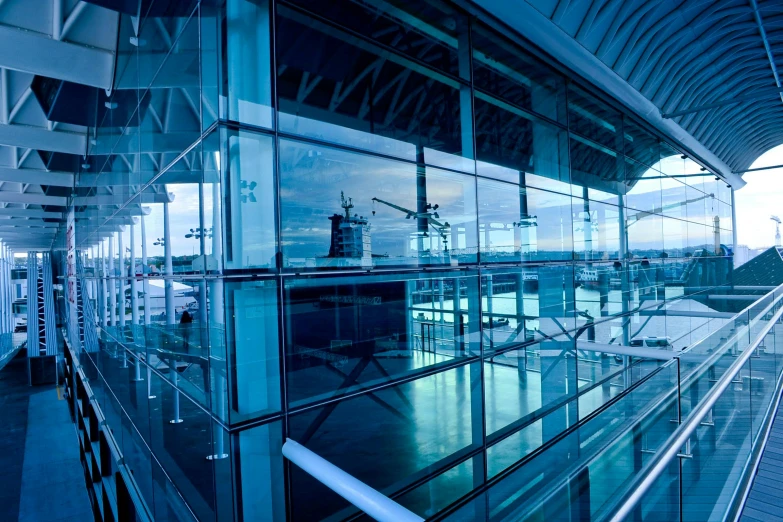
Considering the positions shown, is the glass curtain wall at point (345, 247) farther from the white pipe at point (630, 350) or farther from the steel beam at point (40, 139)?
the steel beam at point (40, 139)

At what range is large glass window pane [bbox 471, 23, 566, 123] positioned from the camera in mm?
7676

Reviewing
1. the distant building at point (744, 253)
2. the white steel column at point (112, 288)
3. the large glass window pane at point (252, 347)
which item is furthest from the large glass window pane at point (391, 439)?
the distant building at point (744, 253)

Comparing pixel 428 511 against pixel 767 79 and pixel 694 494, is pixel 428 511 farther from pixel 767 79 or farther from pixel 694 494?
pixel 767 79

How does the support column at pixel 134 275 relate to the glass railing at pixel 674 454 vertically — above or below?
above

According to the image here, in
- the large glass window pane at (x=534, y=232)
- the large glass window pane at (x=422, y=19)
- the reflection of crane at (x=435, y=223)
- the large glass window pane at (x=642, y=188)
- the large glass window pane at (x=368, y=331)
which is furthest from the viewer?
the large glass window pane at (x=642, y=188)

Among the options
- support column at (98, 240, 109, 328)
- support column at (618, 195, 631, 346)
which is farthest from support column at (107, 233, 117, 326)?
support column at (618, 195, 631, 346)

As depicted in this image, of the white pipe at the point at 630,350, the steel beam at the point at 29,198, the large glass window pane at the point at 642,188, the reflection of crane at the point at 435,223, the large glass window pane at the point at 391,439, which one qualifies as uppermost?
the steel beam at the point at 29,198

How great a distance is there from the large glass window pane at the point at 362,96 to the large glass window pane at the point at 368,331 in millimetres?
3638

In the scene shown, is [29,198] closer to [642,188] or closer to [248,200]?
[248,200]

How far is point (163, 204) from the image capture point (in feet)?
20.9

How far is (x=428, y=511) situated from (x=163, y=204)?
251 inches

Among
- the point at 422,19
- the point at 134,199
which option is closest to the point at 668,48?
the point at 422,19

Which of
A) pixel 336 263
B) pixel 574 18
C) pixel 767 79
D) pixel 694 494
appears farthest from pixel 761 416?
pixel 767 79

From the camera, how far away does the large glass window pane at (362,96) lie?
6.47m
